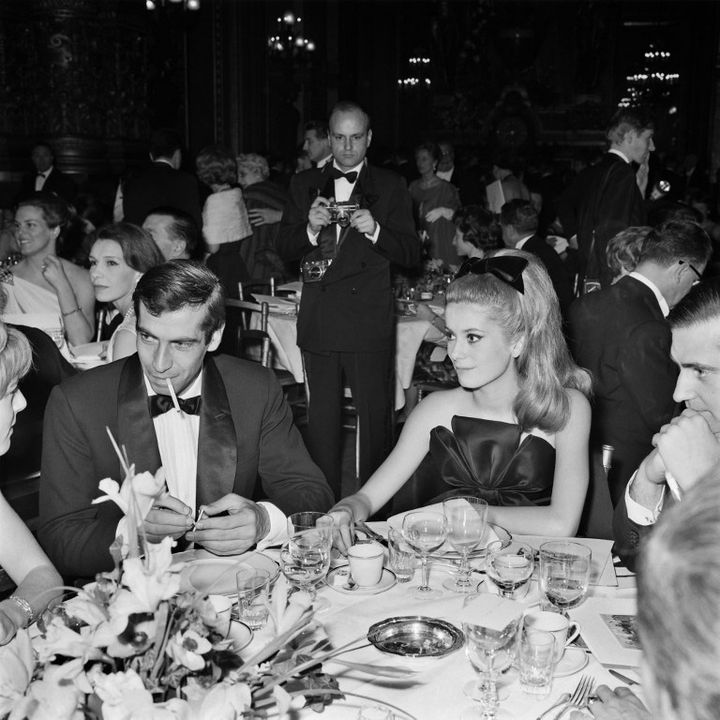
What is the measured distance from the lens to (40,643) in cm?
102

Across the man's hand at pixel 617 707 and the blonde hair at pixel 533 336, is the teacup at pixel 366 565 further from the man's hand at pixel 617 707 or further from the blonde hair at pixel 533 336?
the blonde hair at pixel 533 336

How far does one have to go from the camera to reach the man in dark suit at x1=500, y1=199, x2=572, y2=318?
533 centimetres

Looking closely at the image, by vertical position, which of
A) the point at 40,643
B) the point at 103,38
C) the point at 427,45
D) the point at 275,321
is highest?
the point at 427,45

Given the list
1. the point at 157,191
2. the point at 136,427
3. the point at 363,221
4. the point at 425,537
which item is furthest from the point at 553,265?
the point at 425,537

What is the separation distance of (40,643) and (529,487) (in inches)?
65.5

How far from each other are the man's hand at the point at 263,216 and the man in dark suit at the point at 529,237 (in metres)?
1.93

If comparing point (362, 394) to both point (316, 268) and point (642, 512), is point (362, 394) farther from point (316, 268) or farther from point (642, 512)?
point (642, 512)

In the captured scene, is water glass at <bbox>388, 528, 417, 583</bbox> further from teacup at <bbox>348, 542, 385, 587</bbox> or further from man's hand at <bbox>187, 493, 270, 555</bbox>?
man's hand at <bbox>187, 493, 270, 555</bbox>

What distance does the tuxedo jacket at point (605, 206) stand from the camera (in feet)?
17.4

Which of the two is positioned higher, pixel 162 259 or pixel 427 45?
pixel 427 45

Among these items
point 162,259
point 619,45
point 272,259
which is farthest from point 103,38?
point 619,45

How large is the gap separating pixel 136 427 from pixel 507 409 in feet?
3.40

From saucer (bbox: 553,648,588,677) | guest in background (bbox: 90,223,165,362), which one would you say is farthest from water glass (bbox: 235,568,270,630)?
guest in background (bbox: 90,223,165,362)

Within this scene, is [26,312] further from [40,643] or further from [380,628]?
[40,643]
